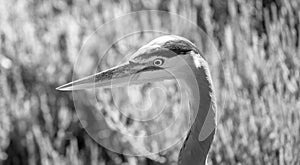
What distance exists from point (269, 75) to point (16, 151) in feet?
3.81

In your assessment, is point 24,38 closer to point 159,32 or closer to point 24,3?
point 24,3

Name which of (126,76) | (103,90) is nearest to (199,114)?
(126,76)

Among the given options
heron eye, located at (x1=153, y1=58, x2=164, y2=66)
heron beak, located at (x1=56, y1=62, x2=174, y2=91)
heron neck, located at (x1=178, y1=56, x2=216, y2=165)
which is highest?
heron eye, located at (x1=153, y1=58, x2=164, y2=66)

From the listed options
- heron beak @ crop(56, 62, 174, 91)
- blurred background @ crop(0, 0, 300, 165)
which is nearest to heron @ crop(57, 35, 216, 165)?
heron beak @ crop(56, 62, 174, 91)

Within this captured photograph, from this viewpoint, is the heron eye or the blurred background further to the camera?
the blurred background

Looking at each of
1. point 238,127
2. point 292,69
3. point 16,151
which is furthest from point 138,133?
point 292,69

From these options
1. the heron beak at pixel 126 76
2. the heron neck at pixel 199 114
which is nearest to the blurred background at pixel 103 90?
the heron neck at pixel 199 114

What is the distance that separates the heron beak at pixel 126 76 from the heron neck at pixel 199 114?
7 centimetres

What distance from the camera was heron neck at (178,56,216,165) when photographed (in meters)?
1.44

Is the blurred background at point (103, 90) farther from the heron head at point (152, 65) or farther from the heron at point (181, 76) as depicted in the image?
the heron head at point (152, 65)

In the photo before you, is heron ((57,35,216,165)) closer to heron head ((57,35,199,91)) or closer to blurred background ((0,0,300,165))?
heron head ((57,35,199,91))

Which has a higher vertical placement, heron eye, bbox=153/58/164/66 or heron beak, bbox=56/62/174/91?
heron eye, bbox=153/58/164/66

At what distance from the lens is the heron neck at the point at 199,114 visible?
4.74ft

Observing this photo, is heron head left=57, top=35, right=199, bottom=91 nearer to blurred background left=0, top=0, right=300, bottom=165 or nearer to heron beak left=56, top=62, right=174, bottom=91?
heron beak left=56, top=62, right=174, bottom=91
